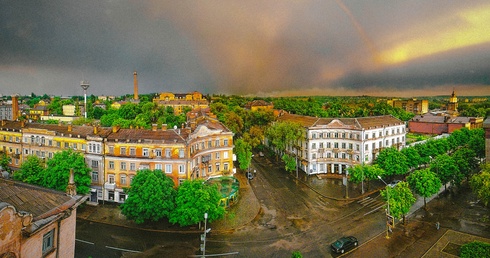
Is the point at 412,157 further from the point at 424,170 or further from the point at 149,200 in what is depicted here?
the point at 149,200

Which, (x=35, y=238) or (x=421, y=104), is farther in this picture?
(x=421, y=104)

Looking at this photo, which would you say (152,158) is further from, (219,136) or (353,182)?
(353,182)

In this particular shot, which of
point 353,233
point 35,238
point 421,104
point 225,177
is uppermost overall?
point 421,104

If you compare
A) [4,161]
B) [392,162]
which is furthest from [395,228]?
[4,161]

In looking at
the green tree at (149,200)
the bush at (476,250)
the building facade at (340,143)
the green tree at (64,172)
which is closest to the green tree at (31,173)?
the green tree at (64,172)

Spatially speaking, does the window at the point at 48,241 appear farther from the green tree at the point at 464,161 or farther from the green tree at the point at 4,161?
the green tree at the point at 464,161

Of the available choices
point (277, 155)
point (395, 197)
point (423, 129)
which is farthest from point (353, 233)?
point (423, 129)

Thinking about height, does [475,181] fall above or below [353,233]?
above
